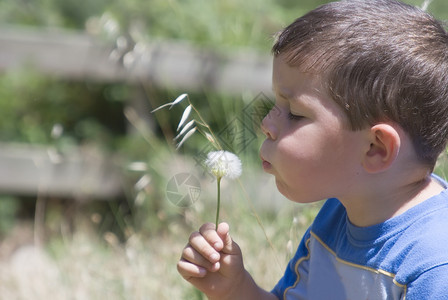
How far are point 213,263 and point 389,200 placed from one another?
36 centimetres

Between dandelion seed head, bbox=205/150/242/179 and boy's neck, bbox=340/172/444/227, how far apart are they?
0.77 ft

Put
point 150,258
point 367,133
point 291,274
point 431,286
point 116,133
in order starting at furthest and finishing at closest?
point 116,133, point 150,258, point 291,274, point 367,133, point 431,286

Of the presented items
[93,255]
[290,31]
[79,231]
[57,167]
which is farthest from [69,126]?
[290,31]

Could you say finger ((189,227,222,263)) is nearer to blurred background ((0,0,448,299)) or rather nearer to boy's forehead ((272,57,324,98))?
boy's forehead ((272,57,324,98))

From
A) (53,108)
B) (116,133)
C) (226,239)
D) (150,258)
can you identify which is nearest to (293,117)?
(226,239)

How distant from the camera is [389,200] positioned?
141 cm

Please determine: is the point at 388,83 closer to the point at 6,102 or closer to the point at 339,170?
the point at 339,170

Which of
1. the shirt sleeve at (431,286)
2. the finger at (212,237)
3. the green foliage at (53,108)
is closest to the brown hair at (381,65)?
the shirt sleeve at (431,286)

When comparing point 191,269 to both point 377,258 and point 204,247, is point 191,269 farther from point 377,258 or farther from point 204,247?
point 377,258

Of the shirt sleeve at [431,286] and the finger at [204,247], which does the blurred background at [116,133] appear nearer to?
the finger at [204,247]

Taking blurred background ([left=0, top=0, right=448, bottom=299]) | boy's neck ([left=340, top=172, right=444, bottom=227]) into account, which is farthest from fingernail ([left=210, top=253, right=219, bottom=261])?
blurred background ([left=0, top=0, right=448, bottom=299])

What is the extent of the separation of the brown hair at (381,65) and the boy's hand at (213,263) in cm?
34

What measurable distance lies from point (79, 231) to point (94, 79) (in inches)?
34.5

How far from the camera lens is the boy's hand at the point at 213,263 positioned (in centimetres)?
143
